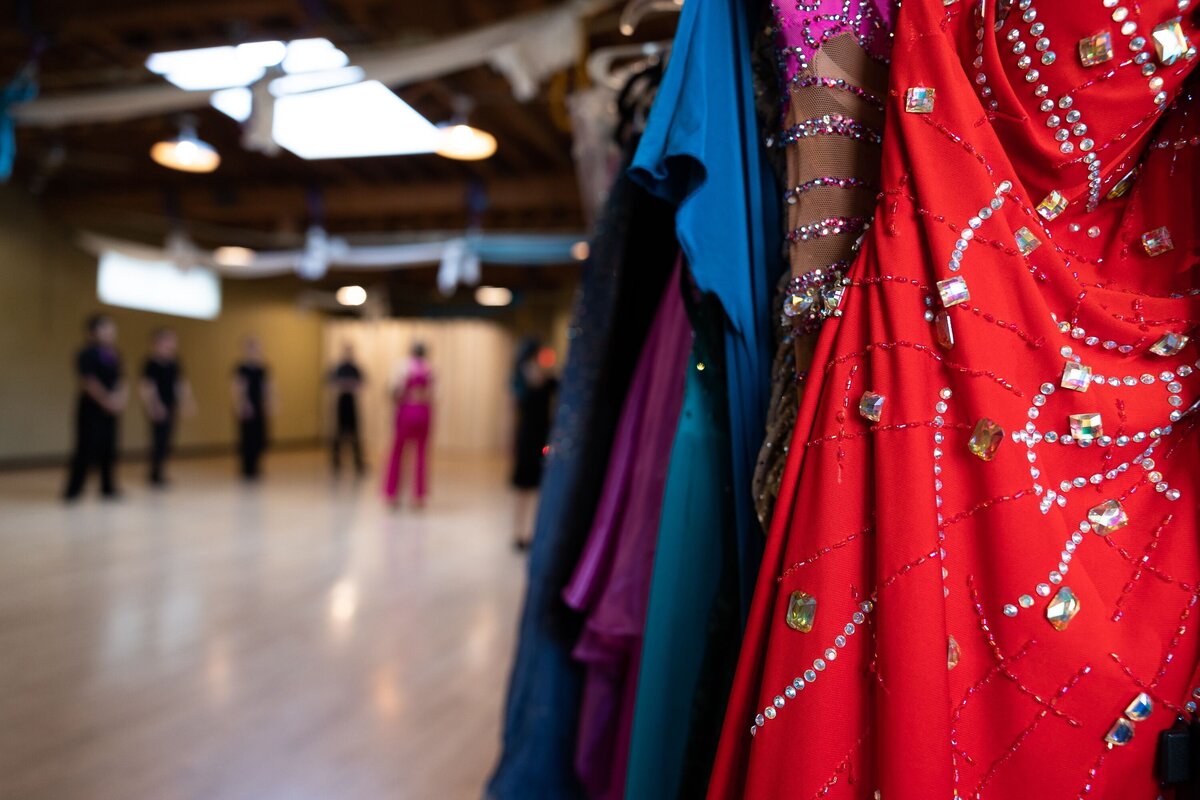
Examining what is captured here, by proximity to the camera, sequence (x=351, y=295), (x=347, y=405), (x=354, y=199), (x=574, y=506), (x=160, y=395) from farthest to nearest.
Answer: (x=351, y=295) < (x=347, y=405) < (x=354, y=199) < (x=160, y=395) < (x=574, y=506)

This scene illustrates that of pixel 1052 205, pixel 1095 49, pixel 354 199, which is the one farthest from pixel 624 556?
pixel 354 199

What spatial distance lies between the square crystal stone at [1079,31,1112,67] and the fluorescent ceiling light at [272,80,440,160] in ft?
10.8

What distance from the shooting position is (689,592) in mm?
834

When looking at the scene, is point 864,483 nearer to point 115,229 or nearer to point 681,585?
point 681,585

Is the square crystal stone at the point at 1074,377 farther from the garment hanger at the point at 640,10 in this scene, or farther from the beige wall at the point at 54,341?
the beige wall at the point at 54,341

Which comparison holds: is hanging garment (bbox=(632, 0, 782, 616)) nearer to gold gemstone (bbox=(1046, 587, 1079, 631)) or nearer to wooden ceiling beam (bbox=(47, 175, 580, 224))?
gold gemstone (bbox=(1046, 587, 1079, 631))

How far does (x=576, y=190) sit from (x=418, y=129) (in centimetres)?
200

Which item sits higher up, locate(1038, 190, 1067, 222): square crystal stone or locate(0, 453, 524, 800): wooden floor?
locate(1038, 190, 1067, 222): square crystal stone

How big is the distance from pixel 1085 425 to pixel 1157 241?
196 millimetres

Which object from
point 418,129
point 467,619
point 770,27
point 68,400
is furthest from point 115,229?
point 770,27

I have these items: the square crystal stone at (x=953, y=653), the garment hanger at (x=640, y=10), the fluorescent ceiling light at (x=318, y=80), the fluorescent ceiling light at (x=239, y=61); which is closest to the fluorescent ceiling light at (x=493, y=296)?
the fluorescent ceiling light at (x=239, y=61)

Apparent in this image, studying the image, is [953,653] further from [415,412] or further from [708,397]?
[415,412]

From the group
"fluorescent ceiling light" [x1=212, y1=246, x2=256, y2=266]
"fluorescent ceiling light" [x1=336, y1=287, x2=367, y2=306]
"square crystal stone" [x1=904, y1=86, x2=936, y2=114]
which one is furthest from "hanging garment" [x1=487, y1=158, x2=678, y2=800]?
"fluorescent ceiling light" [x1=336, y1=287, x2=367, y2=306]

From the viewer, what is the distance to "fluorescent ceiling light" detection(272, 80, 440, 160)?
4.10 meters
